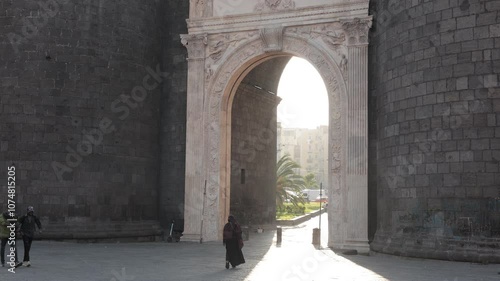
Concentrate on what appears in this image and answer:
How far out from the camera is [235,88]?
2261 cm

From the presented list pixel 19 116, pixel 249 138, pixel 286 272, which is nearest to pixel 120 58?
pixel 19 116

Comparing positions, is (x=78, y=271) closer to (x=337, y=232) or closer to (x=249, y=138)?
(x=337, y=232)

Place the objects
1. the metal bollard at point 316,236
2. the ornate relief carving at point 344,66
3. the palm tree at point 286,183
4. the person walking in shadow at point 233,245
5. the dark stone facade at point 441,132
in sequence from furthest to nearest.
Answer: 1. the palm tree at point 286,183
2. the metal bollard at point 316,236
3. the ornate relief carving at point 344,66
4. the dark stone facade at point 441,132
5. the person walking in shadow at point 233,245

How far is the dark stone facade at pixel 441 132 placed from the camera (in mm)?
15906

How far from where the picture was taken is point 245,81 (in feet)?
81.5

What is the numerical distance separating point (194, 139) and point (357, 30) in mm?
6608

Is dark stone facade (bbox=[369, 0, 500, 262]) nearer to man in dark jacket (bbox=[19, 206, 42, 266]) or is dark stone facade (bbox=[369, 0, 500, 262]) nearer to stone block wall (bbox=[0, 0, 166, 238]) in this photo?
stone block wall (bbox=[0, 0, 166, 238])

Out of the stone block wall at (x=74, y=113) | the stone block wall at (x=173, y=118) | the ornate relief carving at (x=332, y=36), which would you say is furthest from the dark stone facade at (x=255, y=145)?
the ornate relief carving at (x=332, y=36)

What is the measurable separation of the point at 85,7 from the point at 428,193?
42.2ft

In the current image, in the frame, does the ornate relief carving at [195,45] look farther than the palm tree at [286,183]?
No

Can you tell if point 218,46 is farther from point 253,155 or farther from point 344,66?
point 253,155

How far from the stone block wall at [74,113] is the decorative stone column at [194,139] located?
1754mm

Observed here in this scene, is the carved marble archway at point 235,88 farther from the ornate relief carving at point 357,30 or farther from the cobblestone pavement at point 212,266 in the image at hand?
the cobblestone pavement at point 212,266

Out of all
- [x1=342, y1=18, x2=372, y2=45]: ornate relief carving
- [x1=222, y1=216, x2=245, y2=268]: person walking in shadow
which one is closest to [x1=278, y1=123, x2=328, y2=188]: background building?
[x1=342, y1=18, x2=372, y2=45]: ornate relief carving
